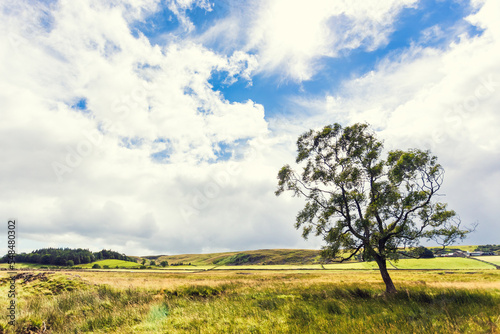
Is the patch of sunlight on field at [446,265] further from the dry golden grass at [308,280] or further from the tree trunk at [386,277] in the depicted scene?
the tree trunk at [386,277]

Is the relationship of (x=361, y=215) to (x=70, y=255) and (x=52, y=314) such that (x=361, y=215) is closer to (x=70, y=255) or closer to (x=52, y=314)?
(x=52, y=314)

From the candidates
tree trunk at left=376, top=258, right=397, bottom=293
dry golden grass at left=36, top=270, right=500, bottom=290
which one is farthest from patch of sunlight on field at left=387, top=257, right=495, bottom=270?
tree trunk at left=376, top=258, right=397, bottom=293

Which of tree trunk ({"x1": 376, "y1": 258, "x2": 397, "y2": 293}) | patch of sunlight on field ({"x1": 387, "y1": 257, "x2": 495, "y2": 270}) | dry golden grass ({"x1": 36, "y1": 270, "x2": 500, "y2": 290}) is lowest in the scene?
patch of sunlight on field ({"x1": 387, "y1": 257, "x2": 495, "y2": 270})

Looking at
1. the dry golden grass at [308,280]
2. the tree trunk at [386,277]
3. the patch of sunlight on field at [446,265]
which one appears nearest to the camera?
the tree trunk at [386,277]

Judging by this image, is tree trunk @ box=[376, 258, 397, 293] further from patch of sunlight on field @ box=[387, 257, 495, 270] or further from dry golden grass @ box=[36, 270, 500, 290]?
patch of sunlight on field @ box=[387, 257, 495, 270]

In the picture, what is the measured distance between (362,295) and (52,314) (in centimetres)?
1844

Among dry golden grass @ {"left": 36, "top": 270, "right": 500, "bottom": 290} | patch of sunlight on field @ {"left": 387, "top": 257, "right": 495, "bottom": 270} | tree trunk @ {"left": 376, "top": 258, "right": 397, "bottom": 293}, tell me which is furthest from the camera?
patch of sunlight on field @ {"left": 387, "top": 257, "right": 495, "bottom": 270}

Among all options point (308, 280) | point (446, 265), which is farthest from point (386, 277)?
point (446, 265)

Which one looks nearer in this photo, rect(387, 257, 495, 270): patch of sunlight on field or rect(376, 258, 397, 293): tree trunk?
rect(376, 258, 397, 293): tree trunk

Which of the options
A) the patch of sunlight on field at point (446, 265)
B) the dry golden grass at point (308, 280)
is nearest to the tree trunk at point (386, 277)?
the dry golden grass at point (308, 280)

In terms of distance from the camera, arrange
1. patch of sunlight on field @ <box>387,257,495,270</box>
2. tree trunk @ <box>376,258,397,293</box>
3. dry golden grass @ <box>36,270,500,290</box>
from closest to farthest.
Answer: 1. tree trunk @ <box>376,258,397,293</box>
2. dry golden grass @ <box>36,270,500,290</box>
3. patch of sunlight on field @ <box>387,257,495,270</box>

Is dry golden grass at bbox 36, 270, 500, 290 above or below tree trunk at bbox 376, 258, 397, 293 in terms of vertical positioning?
below

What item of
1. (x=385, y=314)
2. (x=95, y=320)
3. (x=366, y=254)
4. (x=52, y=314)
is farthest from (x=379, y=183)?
(x=52, y=314)

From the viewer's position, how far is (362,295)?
15.6 meters
